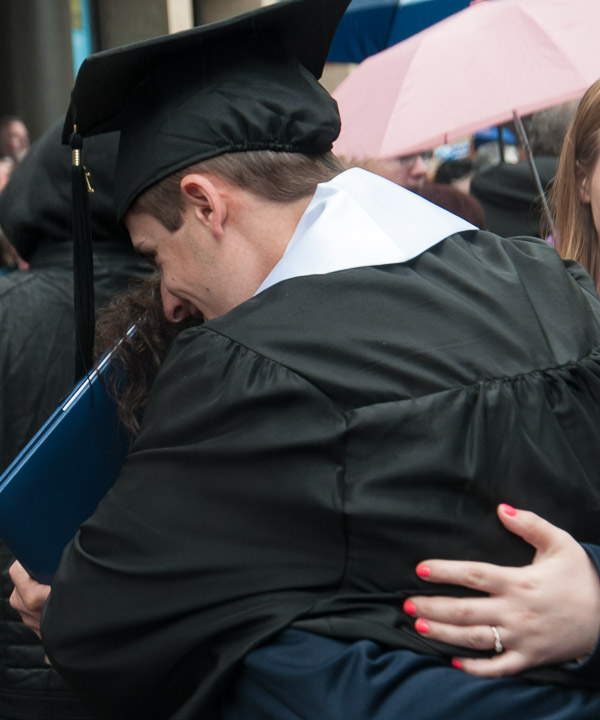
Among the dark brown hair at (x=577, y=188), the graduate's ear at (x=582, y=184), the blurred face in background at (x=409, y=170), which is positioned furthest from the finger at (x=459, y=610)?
the blurred face in background at (x=409, y=170)

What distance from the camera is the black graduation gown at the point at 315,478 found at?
4.20 ft

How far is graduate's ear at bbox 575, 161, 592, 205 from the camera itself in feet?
8.33

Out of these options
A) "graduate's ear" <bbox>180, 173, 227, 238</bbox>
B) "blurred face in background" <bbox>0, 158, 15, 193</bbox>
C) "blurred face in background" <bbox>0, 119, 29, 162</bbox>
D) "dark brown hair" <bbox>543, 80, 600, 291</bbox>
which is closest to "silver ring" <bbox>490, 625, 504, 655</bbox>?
"graduate's ear" <bbox>180, 173, 227, 238</bbox>

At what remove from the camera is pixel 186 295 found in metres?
1.74

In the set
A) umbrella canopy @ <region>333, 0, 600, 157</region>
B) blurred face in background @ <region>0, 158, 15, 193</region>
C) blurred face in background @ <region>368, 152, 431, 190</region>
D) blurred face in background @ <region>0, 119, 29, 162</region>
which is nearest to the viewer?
umbrella canopy @ <region>333, 0, 600, 157</region>

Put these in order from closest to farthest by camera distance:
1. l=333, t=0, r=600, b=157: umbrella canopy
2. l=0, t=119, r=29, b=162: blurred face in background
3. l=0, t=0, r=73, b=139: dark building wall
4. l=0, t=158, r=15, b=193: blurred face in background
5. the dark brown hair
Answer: the dark brown hair
l=333, t=0, r=600, b=157: umbrella canopy
l=0, t=158, r=15, b=193: blurred face in background
l=0, t=119, r=29, b=162: blurred face in background
l=0, t=0, r=73, b=139: dark building wall

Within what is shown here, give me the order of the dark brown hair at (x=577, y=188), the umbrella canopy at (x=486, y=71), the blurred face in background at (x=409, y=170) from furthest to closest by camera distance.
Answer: the blurred face in background at (x=409, y=170) < the umbrella canopy at (x=486, y=71) < the dark brown hair at (x=577, y=188)


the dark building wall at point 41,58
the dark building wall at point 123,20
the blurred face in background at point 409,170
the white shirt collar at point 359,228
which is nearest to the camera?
the white shirt collar at point 359,228

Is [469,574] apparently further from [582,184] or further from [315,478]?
[582,184]

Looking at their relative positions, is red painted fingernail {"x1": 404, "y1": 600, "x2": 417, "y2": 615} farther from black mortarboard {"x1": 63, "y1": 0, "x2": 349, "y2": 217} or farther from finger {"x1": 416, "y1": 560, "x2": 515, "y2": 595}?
black mortarboard {"x1": 63, "y1": 0, "x2": 349, "y2": 217}

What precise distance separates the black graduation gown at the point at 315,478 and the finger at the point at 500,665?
4 centimetres

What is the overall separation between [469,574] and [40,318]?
1270mm

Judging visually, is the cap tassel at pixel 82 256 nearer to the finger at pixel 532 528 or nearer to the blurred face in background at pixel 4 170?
the finger at pixel 532 528

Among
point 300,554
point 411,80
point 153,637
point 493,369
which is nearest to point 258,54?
point 493,369
